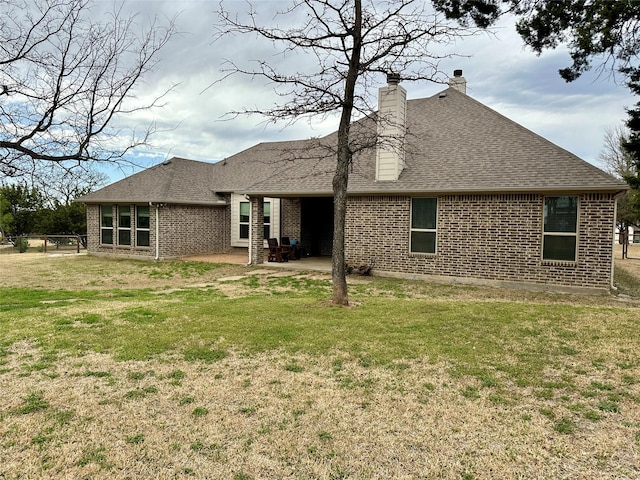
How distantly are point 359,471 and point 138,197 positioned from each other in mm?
16946

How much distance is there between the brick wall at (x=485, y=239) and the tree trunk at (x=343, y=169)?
5.24 meters

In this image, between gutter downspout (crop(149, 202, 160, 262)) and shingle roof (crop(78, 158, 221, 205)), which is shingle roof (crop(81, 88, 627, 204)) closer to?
shingle roof (crop(78, 158, 221, 205))

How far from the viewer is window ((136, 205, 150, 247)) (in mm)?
17969

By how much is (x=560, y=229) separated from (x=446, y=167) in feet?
11.4

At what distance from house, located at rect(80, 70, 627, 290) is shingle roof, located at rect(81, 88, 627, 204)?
5 centimetres

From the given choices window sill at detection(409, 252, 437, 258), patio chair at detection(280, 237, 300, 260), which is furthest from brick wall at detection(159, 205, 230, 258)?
window sill at detection(409, 252, 437, 258)

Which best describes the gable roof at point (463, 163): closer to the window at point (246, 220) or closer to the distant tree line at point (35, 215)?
the window at point (246, 220)

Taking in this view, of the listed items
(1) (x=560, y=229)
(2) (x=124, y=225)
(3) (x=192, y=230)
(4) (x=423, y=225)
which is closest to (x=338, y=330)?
(4) (x=423, y=225)

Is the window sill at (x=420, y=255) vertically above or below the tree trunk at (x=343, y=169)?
below

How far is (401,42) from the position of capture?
25.0ft

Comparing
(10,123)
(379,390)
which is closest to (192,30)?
(10,123)

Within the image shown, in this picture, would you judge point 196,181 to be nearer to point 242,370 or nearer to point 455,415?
point 242,370

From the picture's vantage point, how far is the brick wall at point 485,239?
1066 cm

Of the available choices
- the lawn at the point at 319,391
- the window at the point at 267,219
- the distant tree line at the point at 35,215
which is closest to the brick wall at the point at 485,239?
the lawn at the point at 319,391
